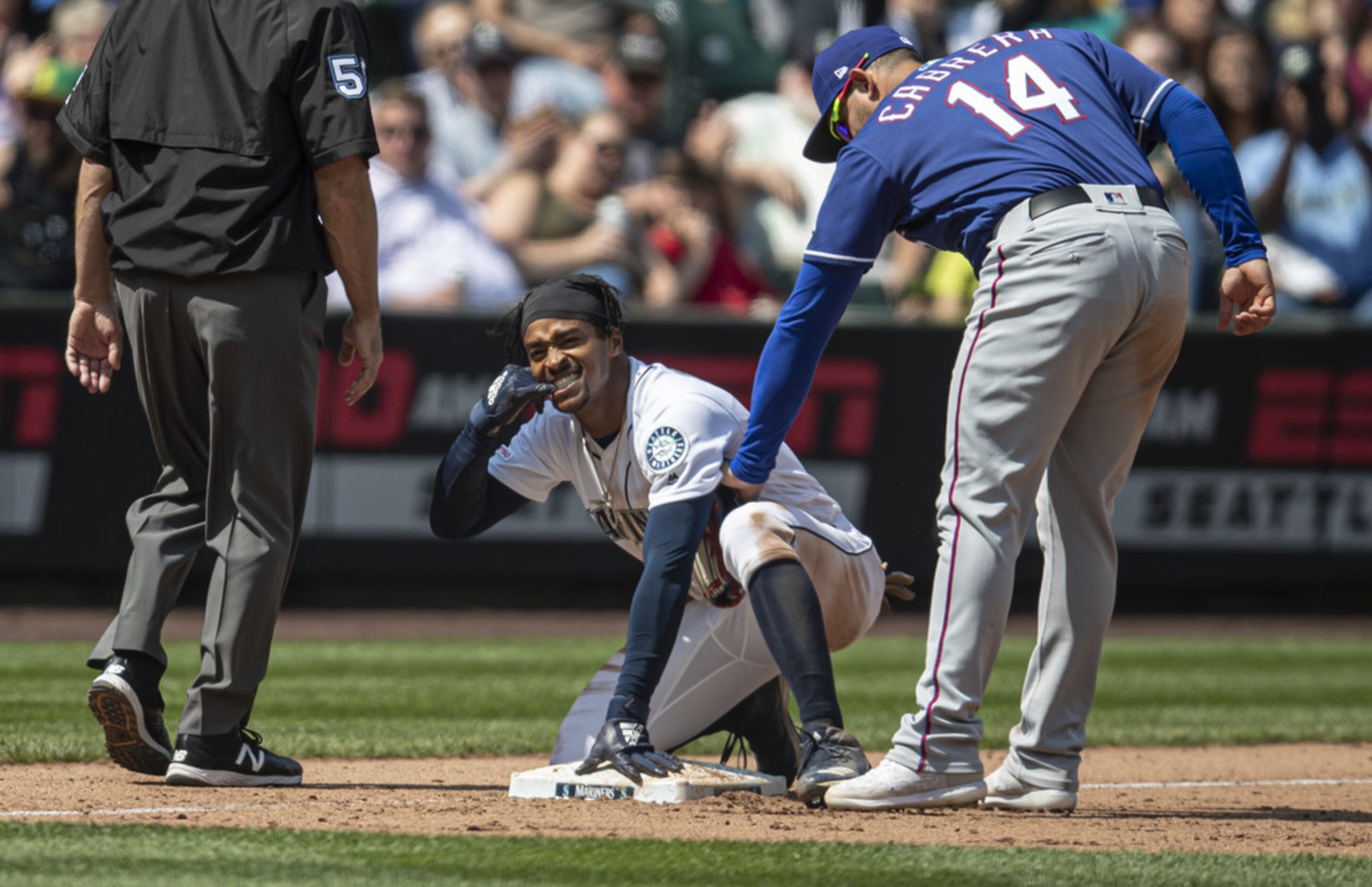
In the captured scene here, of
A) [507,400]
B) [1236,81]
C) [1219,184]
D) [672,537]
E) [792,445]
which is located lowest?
[792,445]

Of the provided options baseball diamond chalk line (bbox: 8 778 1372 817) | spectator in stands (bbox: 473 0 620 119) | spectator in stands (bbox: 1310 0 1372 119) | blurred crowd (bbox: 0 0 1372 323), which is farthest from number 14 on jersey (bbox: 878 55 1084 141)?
spectator in stands (bbox: 1310 0 1372 119)

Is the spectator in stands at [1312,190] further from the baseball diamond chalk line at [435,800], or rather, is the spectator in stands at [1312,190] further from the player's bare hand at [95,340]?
the player's bare hand at [95,340]

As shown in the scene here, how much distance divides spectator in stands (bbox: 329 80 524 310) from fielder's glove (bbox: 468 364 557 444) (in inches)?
234

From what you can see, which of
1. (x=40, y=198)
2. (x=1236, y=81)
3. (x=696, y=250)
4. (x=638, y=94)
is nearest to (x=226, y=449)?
(x=40, y=198)

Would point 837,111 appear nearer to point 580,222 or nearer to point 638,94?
point 580,222

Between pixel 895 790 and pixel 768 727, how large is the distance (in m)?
0.85

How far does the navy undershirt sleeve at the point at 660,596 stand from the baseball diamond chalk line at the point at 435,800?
1.88 ft

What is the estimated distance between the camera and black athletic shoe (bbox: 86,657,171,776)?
450cm

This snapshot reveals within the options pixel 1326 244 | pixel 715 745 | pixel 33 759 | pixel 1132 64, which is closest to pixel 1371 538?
pixel 1326 244

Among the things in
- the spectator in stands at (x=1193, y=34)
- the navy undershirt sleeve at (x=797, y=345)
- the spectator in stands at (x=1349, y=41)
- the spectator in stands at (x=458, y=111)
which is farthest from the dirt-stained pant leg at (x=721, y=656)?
the spectator in stands at (x=1349, y=41)

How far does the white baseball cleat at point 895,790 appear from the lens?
4305mm

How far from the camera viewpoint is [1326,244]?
12.8 m

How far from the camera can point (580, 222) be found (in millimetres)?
11195

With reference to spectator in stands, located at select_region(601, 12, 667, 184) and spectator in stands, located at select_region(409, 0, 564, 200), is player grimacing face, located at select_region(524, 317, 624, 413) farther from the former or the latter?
spectator in stands, located at select_region(601, 12, 667, 184)
